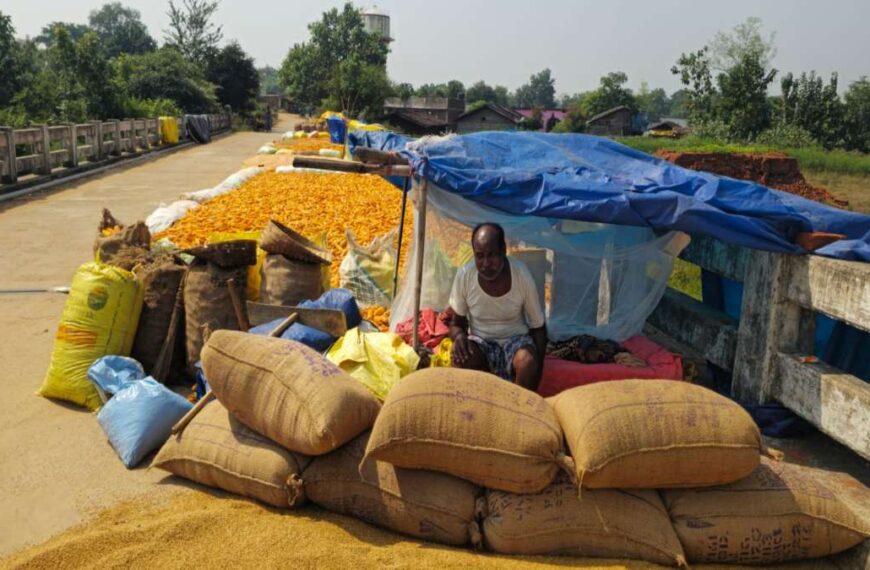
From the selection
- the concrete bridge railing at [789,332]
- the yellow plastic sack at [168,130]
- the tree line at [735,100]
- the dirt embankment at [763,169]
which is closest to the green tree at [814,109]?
the tree line at [735,100]

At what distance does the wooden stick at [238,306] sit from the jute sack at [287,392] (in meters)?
1.26

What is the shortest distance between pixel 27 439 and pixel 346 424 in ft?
7.50

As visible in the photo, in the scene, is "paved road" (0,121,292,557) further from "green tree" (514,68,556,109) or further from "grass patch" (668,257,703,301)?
"green tree" (514,68,556,109)

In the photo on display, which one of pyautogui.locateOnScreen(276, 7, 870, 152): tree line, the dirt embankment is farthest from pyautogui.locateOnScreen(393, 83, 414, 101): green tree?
the dirt embankment

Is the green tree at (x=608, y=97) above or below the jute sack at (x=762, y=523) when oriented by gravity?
above

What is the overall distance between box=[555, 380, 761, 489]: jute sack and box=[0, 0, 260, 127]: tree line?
66.4 ft

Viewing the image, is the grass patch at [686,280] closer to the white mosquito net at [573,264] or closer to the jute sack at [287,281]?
the white mosquito net at [573,264]

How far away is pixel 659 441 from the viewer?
333cm

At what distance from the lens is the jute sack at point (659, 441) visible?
3293 mm

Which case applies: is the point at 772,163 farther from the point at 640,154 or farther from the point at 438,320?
the point at 438,320

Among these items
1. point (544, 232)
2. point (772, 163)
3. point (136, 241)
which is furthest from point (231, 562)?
point (772, 163)

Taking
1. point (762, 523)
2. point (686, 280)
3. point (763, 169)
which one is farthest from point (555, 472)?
point (763, 169)

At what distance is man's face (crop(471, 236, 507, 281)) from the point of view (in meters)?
4.36

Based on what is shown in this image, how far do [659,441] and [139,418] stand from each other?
2963mm
